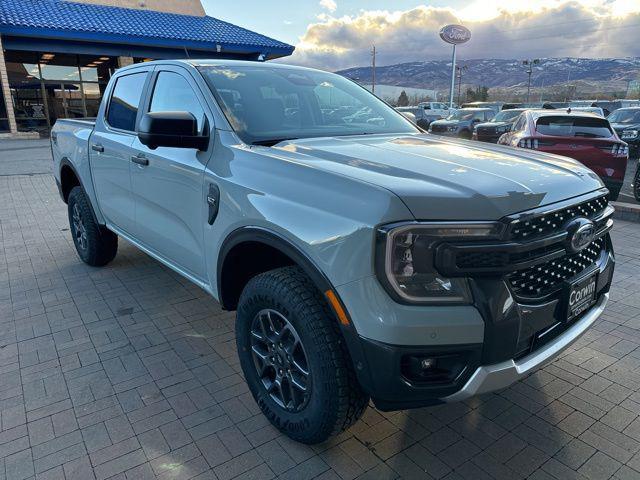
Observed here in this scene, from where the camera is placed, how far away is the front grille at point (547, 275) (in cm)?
202

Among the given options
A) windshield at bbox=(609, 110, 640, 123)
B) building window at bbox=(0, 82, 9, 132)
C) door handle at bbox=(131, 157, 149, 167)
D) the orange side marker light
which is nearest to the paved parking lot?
the orange side marker light

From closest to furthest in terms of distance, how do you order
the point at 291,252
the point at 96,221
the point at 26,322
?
the point at 291,252
the point at 26,322
the point at 96,221

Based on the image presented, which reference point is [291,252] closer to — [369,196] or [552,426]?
[369,196]

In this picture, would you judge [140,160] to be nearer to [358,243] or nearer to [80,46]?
[358,243]

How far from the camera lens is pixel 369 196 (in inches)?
75.5

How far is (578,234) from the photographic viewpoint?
2160mm

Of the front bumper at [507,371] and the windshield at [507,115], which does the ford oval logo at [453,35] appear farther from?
the front bumper at [507,371]

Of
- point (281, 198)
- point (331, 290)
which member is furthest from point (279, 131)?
point (331, 290)

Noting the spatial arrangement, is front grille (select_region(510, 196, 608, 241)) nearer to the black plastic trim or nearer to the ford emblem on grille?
the ford emblem on grille

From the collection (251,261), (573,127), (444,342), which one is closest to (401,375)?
(444,342)

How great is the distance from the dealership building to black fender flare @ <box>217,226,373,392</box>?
1961 centimetres

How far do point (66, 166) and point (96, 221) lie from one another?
0.91 meters

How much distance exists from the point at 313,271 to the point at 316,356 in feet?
1.21

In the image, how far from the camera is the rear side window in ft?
26.0
